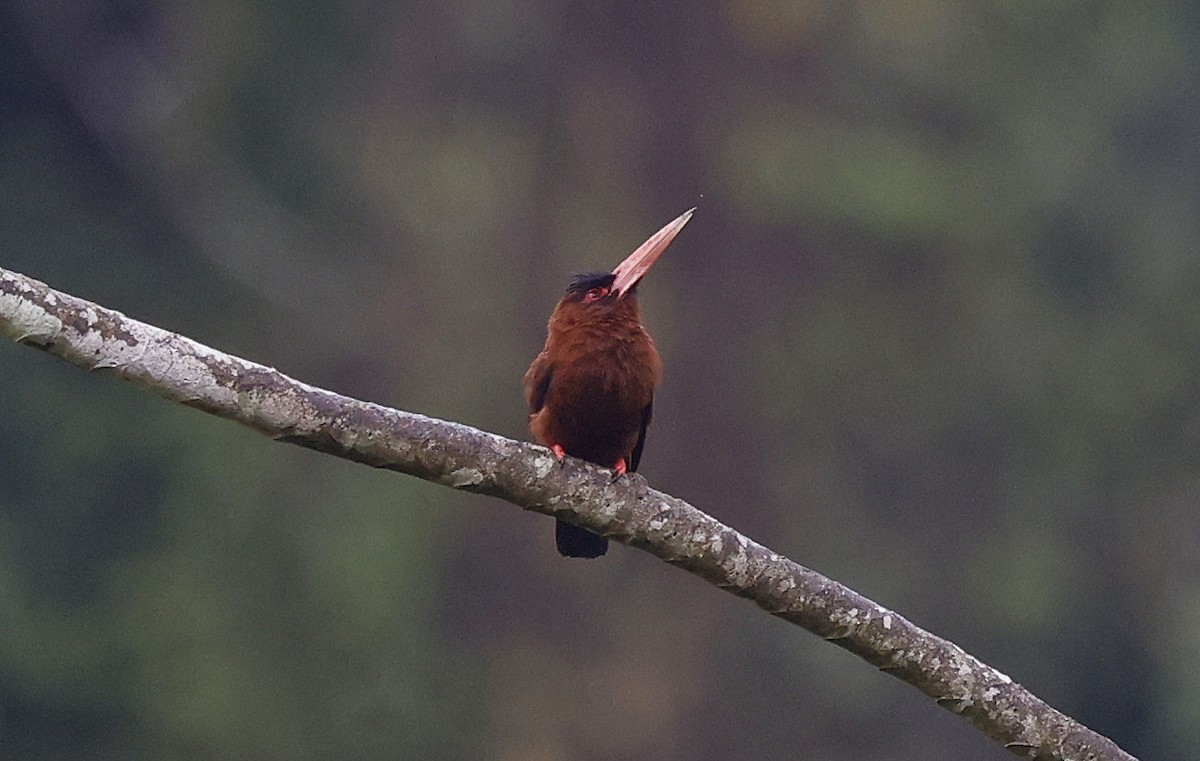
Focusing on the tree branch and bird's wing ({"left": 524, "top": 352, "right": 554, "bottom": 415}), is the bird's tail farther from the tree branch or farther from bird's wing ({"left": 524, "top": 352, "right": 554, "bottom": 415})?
the tree branch

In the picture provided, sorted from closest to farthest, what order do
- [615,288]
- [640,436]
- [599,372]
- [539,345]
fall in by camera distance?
[599,372]
[615,288]
[640,436]
[539,345]

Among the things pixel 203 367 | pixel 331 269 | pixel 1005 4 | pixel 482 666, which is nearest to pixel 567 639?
pixel 482 666

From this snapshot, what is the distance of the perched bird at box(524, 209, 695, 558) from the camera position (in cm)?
438

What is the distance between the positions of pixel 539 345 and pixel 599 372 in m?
5.07

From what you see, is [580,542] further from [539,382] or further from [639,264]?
[639,264]

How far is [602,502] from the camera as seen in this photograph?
140 inches

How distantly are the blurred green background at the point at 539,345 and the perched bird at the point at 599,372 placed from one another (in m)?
4.21

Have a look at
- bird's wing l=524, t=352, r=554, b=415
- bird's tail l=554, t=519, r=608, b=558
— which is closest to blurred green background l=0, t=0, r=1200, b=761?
bird's tail l=554, t=519, r=608, b=558

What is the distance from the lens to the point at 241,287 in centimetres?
1015

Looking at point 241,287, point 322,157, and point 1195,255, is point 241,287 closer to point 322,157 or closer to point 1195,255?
point 322,157


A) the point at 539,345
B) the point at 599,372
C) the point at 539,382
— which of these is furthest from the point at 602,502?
the point at 539,345

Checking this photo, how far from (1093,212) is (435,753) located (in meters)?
5.00

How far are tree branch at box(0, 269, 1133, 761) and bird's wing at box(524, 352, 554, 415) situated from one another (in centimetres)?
85

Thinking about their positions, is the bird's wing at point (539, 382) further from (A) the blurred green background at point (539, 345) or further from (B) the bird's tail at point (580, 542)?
(A) the blurred green background at point (539, 345)
